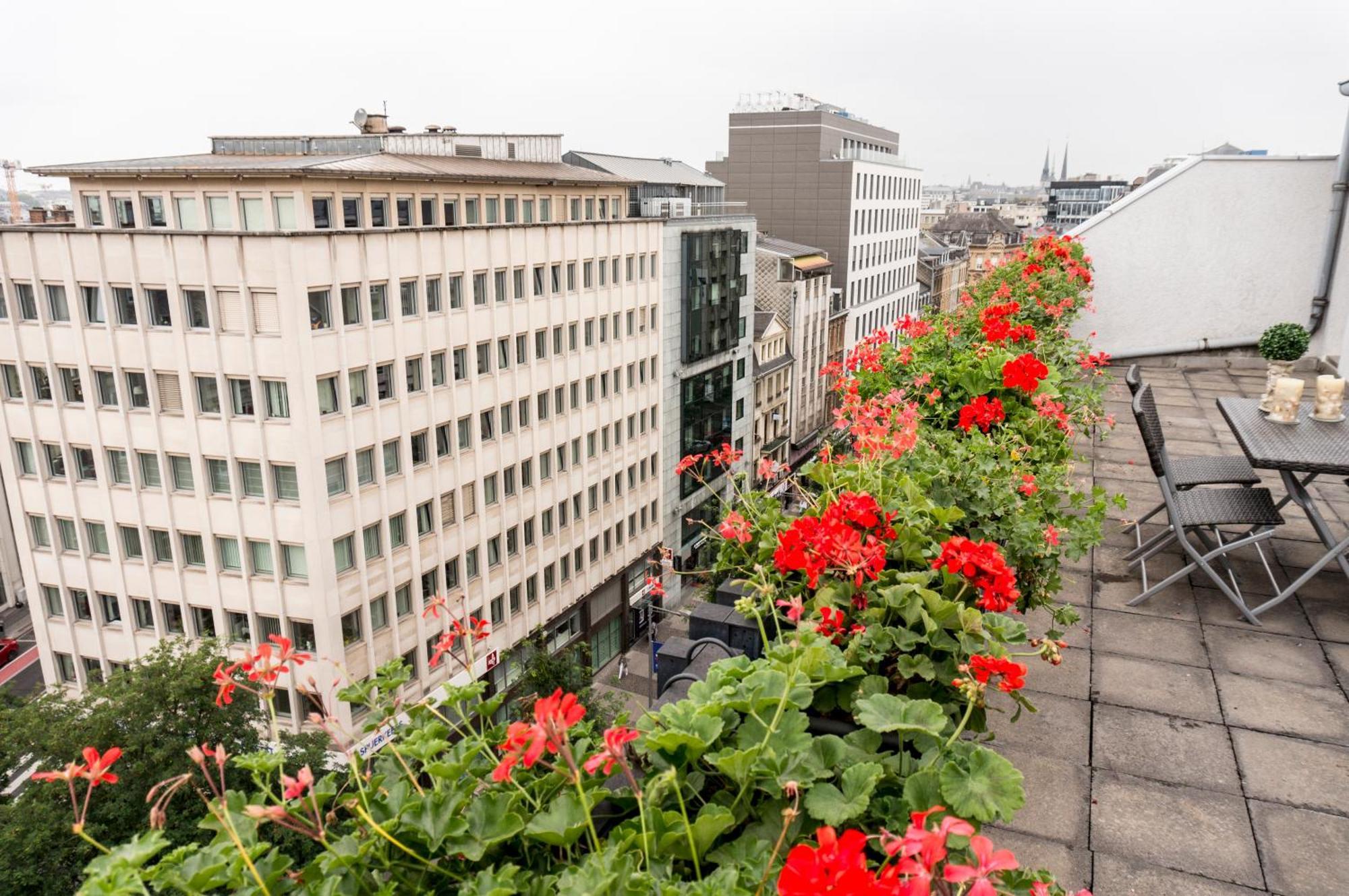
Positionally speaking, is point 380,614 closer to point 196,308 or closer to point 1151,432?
point 196,308

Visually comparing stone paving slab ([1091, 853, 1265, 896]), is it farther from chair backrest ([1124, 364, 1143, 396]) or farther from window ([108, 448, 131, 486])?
window ([108, 448, 131, 486])

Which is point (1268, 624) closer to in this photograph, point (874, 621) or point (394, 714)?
point (874, 621)

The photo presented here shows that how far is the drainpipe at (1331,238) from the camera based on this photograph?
55.3 ft

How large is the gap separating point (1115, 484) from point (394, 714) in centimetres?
877

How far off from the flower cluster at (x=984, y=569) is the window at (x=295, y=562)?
2964cm

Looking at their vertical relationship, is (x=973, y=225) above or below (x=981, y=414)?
below

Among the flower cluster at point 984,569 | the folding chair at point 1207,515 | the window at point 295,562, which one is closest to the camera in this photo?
the flower cluster at point 984,569

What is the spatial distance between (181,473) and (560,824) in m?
32.3

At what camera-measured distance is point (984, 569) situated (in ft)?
13.1

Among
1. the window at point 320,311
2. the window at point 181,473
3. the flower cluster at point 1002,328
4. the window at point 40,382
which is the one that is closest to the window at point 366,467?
the window at point 320,311

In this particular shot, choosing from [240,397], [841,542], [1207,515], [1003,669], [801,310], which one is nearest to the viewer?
[1003,669]

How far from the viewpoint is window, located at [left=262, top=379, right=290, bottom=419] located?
28672mm

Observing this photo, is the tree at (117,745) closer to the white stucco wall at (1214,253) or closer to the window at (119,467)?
the window at (119,467)

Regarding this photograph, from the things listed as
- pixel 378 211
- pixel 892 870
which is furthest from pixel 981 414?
pixel 378 211
